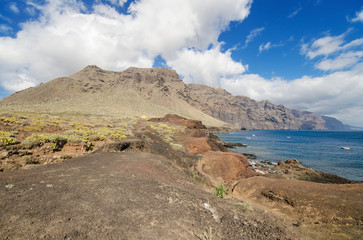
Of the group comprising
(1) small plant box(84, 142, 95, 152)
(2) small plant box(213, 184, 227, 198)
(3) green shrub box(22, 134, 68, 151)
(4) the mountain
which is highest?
(4) the mountain

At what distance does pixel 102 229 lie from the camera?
3.81 m

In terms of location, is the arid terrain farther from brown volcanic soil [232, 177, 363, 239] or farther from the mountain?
the mountain

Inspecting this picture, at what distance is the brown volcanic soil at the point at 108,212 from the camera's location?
12.2 feet

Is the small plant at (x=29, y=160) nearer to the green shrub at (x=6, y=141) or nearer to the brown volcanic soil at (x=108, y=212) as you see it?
the brown volcanic soil at (x=108, y=212)

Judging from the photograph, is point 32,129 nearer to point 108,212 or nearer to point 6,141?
point 6,141

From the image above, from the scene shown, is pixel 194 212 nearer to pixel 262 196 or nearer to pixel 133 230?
pixel 133 230

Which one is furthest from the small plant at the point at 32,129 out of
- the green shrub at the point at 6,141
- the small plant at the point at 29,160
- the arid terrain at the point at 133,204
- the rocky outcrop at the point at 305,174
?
the rocky outcrop at the point at 305,174

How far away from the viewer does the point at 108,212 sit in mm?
4492

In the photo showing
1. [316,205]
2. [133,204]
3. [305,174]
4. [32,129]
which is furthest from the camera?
[305,174]

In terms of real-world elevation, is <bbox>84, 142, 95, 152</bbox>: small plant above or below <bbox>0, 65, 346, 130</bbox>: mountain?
below

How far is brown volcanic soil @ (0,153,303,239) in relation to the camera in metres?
3.72

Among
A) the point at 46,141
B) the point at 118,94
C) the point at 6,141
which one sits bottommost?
the point at 46,141

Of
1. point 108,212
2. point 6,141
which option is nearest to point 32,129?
point 6,141

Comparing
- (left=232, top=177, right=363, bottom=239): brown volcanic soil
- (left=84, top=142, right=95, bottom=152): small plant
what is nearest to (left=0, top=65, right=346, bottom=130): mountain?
(left=84, top=142, right=95, bottom=152): small plant
